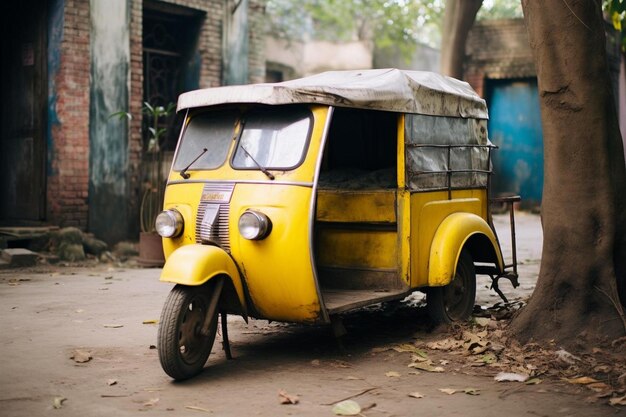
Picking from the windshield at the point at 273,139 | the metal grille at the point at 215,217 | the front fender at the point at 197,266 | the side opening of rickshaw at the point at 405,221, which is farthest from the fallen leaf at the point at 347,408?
the windshield at the point at 273,139

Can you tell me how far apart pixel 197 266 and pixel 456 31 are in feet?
37.6

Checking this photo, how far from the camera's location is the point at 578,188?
587cm

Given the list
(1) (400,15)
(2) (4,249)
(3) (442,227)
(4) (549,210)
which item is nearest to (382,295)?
(3) (442,227)

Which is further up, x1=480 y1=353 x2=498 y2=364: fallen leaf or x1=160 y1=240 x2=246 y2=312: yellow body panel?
x1=160 y1=240 x2=246 y2=312: yellow body panel

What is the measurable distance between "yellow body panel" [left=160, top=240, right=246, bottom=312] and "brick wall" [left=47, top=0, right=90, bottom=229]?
21.7ft

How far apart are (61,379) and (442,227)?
10.5 feet

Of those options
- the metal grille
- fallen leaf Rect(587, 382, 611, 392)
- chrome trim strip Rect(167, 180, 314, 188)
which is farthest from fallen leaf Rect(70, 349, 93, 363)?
fallen leaf Rect(587, 382, 611, 392)

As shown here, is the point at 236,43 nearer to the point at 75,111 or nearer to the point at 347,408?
the point at 75,111

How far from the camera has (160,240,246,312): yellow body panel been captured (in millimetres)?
5062

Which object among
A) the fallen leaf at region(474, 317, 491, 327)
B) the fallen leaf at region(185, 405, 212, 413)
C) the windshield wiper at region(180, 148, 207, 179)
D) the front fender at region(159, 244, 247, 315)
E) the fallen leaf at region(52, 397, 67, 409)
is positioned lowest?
the fallen leaf at region(185, 405, 212, 413)

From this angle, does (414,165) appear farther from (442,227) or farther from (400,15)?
(400,15)

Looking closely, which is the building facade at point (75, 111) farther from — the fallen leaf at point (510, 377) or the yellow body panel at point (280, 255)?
the fallen leaf at point (510, 377)

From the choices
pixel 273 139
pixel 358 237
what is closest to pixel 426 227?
pixel 358 237

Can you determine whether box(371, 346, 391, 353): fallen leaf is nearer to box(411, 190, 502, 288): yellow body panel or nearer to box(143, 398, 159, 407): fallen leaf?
box(411, 190, 502, 288): yellow body panel
